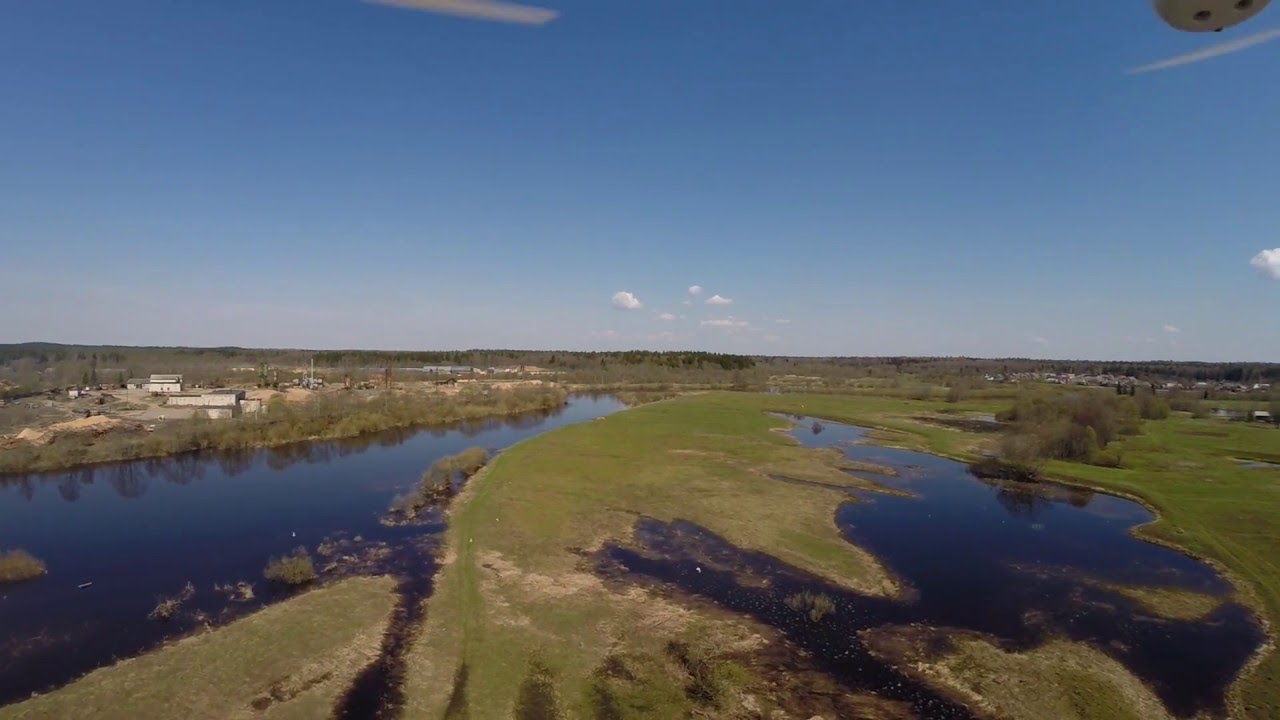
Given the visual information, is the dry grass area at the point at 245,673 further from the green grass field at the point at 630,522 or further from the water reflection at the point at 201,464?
the water reflection at the point at 201,464

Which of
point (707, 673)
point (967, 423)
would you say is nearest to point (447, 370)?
point (967, 423)

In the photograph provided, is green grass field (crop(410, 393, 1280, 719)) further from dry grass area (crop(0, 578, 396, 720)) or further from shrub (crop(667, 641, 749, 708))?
dry grass area (crop(0, 578, 396, 720))

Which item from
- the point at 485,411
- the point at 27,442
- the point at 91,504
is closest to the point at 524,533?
the point at 91,504

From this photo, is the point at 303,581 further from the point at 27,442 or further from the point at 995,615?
the point at 27,442

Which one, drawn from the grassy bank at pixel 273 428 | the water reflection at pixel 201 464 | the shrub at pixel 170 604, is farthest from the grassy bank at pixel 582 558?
the grassy bank at pixel 273 428

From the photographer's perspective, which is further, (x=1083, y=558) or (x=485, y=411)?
(x=485, y=411)
